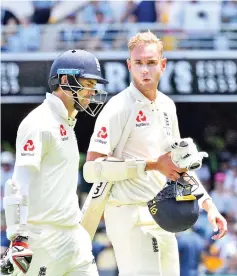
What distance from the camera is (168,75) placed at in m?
13.7

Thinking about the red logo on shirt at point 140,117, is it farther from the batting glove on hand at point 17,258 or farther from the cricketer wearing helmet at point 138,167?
the batting glove on hand at point 17,258

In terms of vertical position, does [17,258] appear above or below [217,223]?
above

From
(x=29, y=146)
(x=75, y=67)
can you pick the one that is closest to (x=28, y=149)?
(x=29, y=146)

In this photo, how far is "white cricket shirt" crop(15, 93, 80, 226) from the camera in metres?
5.17

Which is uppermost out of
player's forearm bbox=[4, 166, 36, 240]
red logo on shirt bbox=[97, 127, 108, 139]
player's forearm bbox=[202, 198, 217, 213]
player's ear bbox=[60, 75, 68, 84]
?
player's ear bbox=[60, 75, 68, 84]

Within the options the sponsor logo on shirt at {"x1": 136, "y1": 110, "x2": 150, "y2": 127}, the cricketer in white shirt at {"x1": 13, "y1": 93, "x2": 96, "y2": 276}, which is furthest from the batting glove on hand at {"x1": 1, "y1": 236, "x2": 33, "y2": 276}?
the sponsor logo on shirt at {"x1": 136, "y1": 110, "x2": 150, "y2": 127}

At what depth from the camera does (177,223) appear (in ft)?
18.1

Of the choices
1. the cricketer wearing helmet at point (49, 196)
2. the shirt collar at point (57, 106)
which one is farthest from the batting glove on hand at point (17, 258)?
the shirt collar at point (57, 106)

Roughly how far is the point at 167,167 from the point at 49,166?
658mm

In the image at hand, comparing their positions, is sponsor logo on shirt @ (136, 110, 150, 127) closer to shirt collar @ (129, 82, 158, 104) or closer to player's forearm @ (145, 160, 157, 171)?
shirt collar @ (129, 82, 158, 104)

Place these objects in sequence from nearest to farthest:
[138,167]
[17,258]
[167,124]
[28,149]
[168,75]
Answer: [17,258]
[28,149]
[138,167]
[167,124]
[168,75]

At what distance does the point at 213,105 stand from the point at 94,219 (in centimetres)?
946

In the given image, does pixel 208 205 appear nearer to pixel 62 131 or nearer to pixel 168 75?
pixel 62 131

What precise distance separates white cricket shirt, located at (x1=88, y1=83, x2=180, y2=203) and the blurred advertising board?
25.3ft
